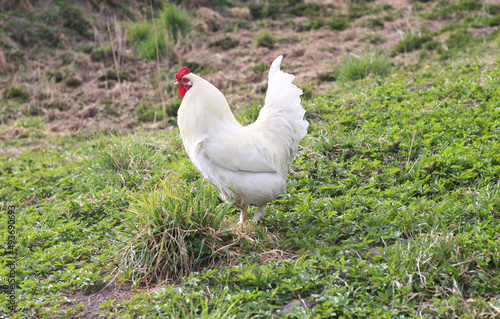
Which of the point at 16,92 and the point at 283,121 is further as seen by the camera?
the point at 16,92

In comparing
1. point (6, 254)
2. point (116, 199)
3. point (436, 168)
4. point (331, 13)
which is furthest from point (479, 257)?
point (331, 13)

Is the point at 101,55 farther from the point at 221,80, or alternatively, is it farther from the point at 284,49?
the point at 284,49

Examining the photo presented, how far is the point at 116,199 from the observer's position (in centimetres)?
534

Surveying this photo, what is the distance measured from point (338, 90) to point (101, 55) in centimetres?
611

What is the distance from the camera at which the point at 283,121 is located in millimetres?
4465

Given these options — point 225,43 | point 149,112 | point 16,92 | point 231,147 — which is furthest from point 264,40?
point 231,147

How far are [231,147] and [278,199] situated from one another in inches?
47.6

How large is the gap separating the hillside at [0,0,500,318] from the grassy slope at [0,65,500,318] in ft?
0.06

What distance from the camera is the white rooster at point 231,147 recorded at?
4039mm

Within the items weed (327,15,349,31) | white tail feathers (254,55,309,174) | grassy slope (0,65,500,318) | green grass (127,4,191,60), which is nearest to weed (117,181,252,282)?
grassy slope (0,65,500,318)

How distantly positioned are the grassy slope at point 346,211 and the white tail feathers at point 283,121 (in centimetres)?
63

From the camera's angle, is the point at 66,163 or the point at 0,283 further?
the point at 66,163

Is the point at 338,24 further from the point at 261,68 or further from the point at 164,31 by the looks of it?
the point at 164,31

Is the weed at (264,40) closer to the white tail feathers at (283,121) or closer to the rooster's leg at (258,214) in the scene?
the white tail feathers at (283,121)
